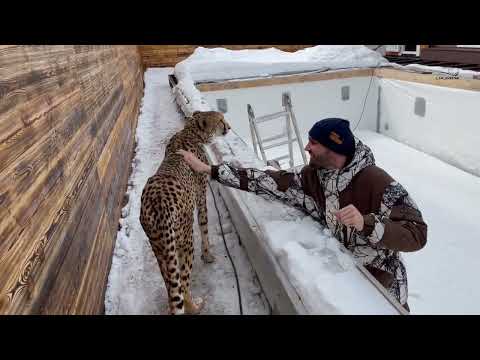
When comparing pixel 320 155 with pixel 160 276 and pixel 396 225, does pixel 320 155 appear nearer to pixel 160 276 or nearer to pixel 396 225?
pixel 396 225

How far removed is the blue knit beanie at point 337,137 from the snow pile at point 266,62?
6244 mm

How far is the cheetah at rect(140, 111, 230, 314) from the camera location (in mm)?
1619

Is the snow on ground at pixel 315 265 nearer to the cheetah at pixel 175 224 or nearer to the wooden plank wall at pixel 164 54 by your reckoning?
the cheetah at pixel 175 224

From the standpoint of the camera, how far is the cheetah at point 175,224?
1.62m

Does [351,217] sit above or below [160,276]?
above

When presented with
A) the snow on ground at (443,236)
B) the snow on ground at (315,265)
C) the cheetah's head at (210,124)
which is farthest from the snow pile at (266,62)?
the snow on ground at (315,265)

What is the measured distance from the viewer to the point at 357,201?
1.71 meters

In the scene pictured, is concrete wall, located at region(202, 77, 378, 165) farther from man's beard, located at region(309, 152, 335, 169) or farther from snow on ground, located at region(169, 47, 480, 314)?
man's beard, located at region(309, 152, 335, 169)

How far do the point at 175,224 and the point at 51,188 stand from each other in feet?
1.81

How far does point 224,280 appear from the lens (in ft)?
6.84

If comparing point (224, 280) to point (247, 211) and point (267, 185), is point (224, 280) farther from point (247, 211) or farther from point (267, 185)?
point (267, 185)

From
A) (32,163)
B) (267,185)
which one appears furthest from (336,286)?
(32,163)

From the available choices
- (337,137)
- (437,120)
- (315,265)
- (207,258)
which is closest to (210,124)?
(207,258)

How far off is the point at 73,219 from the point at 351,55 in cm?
908
